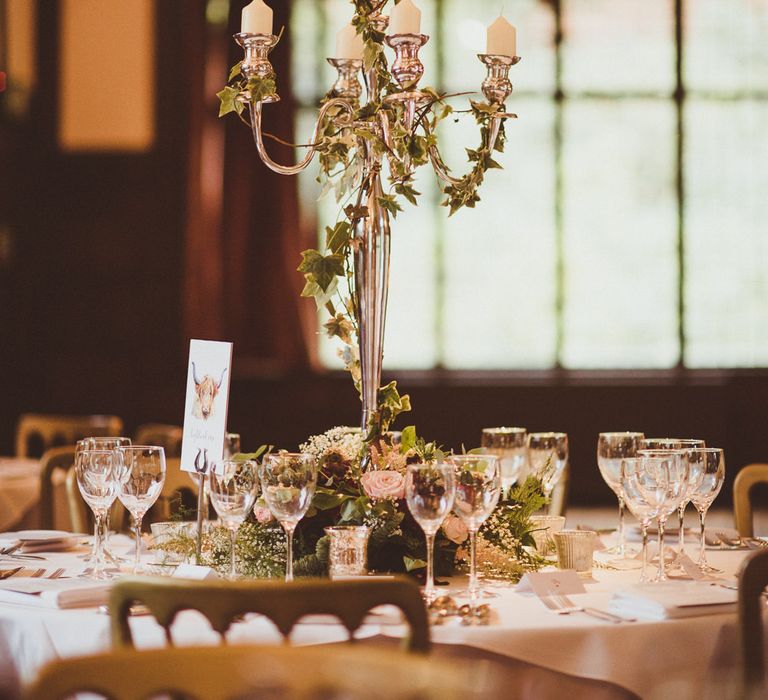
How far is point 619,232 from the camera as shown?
771cm

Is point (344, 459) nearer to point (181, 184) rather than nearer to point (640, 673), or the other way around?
point (640, 673)

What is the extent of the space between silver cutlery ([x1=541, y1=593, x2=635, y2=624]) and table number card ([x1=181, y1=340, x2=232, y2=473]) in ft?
2.09

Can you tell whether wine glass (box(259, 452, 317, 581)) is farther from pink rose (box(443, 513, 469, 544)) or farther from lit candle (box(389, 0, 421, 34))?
lit candle (box(389, 0, 421, 34))

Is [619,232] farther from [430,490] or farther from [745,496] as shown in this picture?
[430,490]

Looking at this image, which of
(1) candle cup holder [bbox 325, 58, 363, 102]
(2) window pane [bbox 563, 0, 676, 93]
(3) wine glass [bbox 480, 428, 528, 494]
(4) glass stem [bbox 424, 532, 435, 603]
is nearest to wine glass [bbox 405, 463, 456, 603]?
(4) glass stem [bbox 424, 532, 435, 603]

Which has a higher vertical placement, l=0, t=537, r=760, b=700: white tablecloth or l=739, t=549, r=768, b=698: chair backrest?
l=739, t=549, r=768, b=698: chair backrest

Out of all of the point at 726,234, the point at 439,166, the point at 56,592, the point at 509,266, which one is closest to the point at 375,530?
the point at 56,592

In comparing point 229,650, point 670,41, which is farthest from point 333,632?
point 670,41

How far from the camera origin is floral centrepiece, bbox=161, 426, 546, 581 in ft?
6.58

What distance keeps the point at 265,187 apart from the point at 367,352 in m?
5.12

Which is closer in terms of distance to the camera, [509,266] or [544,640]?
[544,640]

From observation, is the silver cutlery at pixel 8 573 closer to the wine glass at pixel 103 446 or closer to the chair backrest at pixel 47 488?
the wine glass at pixel 103 446

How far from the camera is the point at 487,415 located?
7.32 meters

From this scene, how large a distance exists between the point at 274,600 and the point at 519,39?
6782 millimetres
